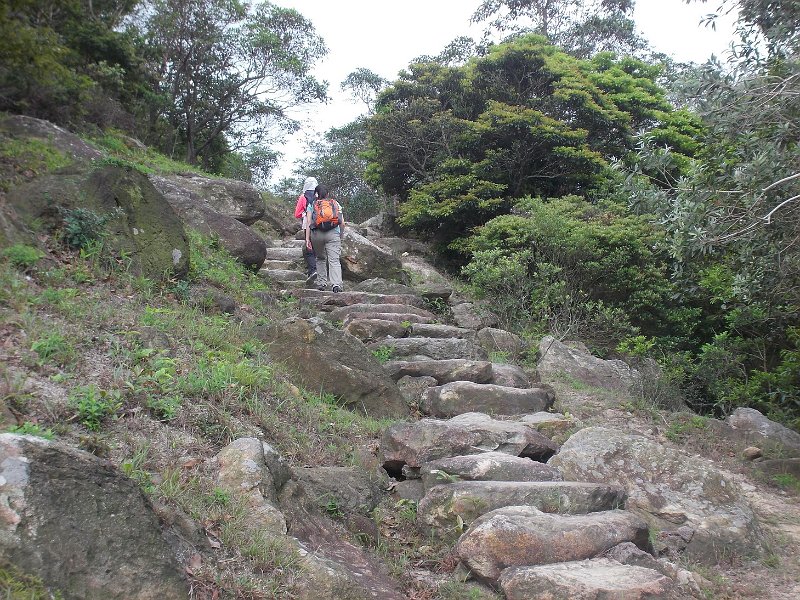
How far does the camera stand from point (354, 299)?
10.0 metres

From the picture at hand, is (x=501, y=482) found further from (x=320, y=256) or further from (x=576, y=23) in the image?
(x=576, y=23)

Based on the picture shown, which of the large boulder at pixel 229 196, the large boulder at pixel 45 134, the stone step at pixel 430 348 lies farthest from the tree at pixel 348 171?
the stone step at pixel 430 348

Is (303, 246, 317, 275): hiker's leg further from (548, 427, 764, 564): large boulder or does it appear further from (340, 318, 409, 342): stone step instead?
(548, 427, 764, 564): large boulder

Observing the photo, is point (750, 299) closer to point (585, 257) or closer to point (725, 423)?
point (725, 423)

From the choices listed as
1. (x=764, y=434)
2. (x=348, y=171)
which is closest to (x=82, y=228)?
(x=764, y=434)

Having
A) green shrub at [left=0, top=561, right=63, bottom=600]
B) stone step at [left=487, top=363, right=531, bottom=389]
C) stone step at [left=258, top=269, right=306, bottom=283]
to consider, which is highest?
stone step at [left=258, top=269, right=306, bottom=283]

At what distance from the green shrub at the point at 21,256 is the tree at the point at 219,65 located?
12.9 meters

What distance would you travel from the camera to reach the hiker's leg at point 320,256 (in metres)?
10.2

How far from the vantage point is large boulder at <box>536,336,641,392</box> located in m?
7.93

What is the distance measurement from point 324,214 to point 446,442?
17.9ft

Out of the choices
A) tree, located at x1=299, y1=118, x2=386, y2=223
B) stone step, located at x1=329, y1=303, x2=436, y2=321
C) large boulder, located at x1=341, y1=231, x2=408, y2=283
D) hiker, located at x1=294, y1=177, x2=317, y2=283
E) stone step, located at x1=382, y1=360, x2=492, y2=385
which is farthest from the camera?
tree, located at x1=299, y1=118, x2=386, y2=223

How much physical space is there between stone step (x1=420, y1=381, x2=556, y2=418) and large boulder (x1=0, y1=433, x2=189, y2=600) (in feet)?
13.6

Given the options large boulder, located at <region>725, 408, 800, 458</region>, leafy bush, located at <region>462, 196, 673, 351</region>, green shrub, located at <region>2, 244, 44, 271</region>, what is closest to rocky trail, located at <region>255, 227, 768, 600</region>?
leafy bush, located at <region>462, 196, 673, 351</region>

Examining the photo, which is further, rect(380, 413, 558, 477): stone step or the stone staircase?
rect(380, 413, 558, 477): stone step
